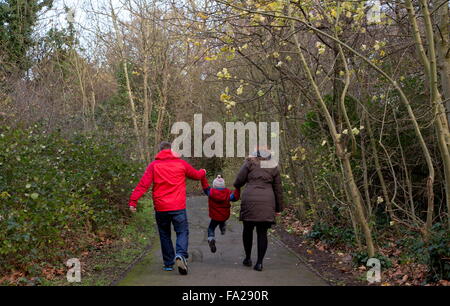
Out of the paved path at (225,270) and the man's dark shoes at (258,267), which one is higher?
the man's dark shoes at (258,267)

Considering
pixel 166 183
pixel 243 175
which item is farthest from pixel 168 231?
pixel 243 175

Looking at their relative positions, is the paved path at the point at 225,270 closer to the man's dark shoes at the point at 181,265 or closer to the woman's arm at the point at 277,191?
the man's dark shoes at the point at 181,265

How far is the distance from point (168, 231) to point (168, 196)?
58cm

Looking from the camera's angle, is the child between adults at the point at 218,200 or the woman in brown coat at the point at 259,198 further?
the child between adults at the point at 218,200

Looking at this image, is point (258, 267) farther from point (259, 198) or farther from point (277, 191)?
point (277, 191)

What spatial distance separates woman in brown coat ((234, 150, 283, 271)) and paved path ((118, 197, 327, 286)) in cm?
39

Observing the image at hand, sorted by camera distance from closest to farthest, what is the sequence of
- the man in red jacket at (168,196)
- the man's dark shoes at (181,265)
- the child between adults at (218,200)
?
1. the man's dark shoes at (181,265)
2. the man in red jacket at (168,196)
3. the child between adults at (218,200)

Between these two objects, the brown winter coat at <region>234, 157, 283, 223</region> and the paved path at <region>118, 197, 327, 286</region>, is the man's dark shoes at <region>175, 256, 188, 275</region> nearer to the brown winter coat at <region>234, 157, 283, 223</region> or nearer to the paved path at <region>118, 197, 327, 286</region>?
the paved path at <region>118, 197, 327, 286</region>

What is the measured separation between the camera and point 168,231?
7863 millimetres

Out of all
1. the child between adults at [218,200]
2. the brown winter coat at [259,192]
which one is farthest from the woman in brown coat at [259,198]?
the child between adults at [218,200]

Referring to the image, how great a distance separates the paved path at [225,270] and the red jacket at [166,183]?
Result: 1022 mm

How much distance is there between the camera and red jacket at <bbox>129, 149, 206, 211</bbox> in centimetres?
768

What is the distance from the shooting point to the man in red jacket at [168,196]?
7684 mm

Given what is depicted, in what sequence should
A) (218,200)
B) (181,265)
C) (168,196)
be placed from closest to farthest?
(181,265)
(168,196)
(218,200)
